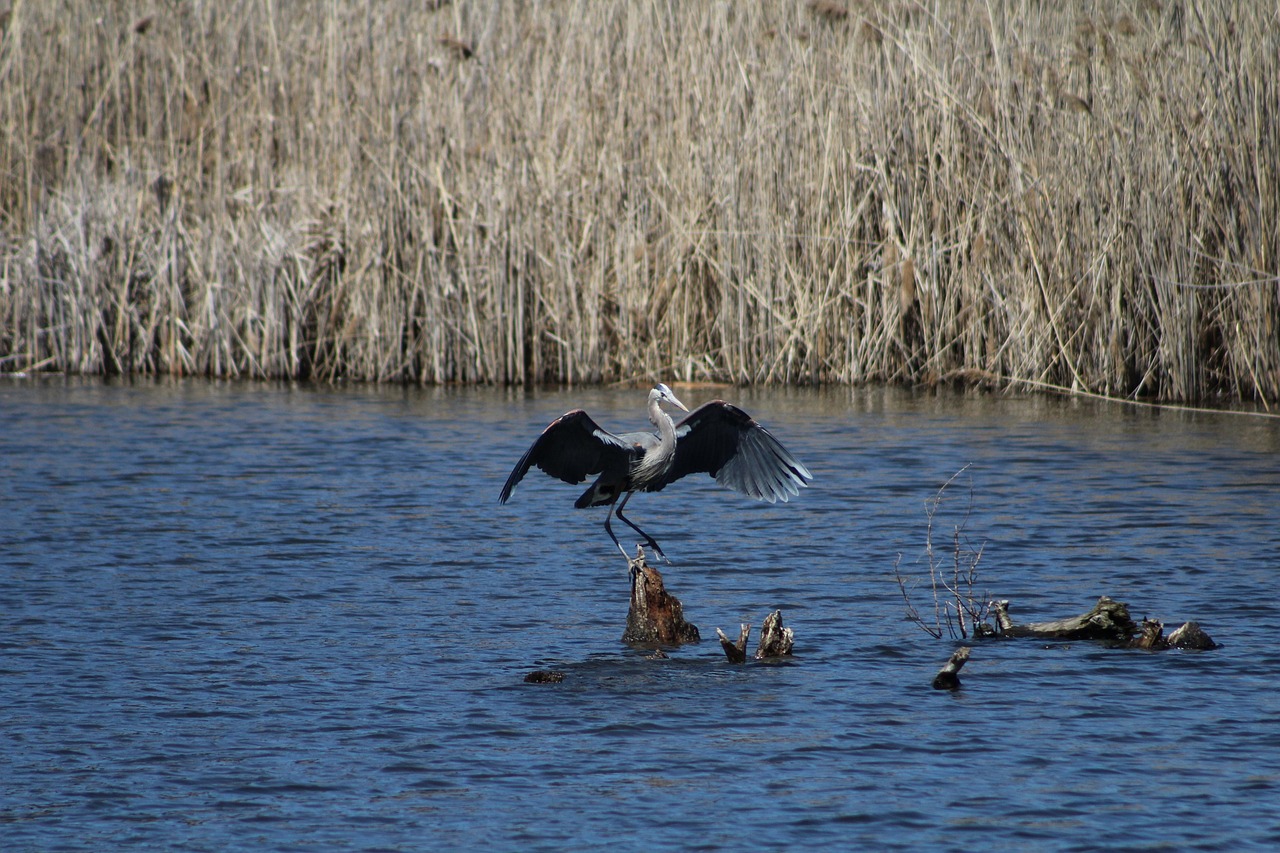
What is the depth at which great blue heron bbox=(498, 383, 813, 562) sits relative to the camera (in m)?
6.12

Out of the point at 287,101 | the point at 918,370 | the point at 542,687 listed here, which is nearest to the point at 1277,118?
the point at 918,370

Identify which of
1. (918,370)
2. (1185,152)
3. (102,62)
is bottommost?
(918,370)

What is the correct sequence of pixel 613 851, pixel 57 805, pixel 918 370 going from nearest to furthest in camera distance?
pixel 613 851
pixel 57 805
pixel 918 370

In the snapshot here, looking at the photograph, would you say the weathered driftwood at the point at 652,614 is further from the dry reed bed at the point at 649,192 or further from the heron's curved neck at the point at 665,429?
the dry reed bed at the point at 649,192

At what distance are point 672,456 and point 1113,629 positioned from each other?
1.68 meters

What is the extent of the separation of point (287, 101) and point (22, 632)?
7082mm

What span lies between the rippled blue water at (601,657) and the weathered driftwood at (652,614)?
0.38ft

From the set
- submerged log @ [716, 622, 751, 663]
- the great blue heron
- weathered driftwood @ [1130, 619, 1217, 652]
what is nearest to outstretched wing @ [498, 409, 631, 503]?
the great blue heron

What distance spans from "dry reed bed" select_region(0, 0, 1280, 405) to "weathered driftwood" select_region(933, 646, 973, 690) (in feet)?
17.4

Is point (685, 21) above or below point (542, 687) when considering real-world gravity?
above

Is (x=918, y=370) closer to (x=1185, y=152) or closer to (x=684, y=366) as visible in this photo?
(x=684, y=366)

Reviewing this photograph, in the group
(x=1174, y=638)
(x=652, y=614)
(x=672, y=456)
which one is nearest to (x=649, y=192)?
(x=672, y=456)

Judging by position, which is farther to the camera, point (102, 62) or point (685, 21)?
point (102, 62)

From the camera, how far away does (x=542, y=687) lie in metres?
5.26
